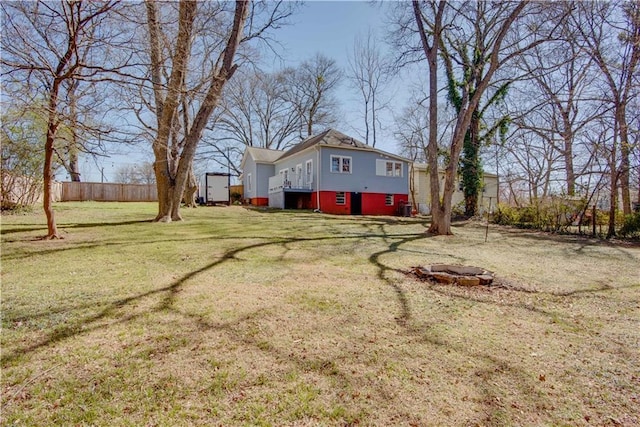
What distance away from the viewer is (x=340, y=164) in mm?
19891

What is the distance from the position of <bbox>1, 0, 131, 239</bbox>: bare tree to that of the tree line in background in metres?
0.02

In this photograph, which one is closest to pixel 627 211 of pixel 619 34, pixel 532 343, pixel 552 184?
pixel 552 184

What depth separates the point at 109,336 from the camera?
3.09 meters

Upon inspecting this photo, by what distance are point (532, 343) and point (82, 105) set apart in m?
8.11

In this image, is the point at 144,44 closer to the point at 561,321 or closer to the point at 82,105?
the point at 82,105

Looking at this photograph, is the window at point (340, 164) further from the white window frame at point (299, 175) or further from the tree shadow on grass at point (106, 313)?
the tree shadow on grass at point (106, 313)

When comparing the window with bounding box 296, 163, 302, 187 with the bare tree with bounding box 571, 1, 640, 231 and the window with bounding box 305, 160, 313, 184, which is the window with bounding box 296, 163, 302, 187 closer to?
the window with bounding box 305, 160, 313, 184

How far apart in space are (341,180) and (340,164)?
3.31 ft

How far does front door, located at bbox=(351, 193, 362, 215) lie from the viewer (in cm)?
2034

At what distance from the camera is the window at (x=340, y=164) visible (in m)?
19.7

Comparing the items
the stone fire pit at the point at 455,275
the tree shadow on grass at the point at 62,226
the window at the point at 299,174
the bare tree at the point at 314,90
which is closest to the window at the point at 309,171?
the window at the point at 299,174

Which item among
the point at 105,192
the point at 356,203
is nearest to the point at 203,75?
the point at 356,203

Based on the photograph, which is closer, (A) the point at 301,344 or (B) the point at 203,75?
(A) the point at 301,344

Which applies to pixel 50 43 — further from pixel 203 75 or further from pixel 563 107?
pixel 563 107
